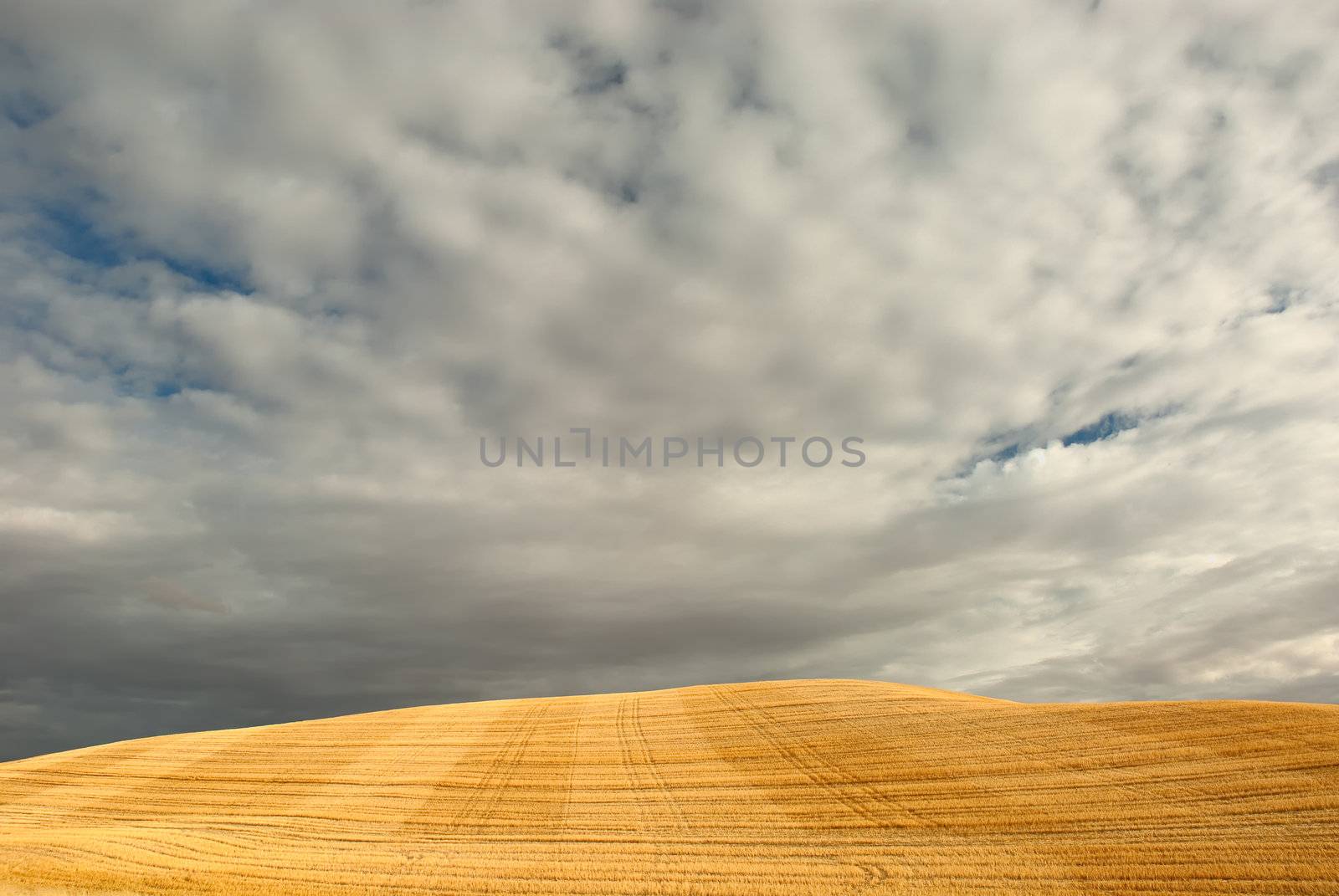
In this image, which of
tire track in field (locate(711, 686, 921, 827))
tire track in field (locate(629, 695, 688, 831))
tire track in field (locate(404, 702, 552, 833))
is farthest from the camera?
tire track in field (locate(404, 702, 552, 833))

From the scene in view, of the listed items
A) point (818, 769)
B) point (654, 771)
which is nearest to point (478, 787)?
point (654, 771)

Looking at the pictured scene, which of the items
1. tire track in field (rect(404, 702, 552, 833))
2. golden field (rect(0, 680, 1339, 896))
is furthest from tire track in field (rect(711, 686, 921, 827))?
tire track in field (rect(404, 702, 552, 833))

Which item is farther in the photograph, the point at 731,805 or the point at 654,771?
the point at 654,771

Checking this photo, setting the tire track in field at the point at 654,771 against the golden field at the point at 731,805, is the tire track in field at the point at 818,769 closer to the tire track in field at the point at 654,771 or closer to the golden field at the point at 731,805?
the golden field at the point at 731,805

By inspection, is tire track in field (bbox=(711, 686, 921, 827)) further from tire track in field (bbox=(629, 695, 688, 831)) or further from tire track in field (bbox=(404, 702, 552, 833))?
tire track in field (bbox=(404, 702, 552, 833))

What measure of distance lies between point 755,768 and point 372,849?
13930mm

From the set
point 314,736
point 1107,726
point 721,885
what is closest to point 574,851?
point 721,885

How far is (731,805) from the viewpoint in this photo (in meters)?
28.3

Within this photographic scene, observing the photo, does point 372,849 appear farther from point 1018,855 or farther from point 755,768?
point 1018,855

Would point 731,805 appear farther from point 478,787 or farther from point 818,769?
point 478,787

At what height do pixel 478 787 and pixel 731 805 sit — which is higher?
pixel 478 787

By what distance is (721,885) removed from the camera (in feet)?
64.2

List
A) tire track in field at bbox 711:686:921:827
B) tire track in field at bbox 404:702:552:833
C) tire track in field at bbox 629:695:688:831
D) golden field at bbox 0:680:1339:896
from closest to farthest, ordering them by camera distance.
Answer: golden field at bbox 0:680:1339:896
tire track in field at bbox 711:686:921:827
tire track in field at bbox 629:695:688:831
tire track in field at bbox 404:702:552:833

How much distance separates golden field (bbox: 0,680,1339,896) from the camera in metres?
20.0
